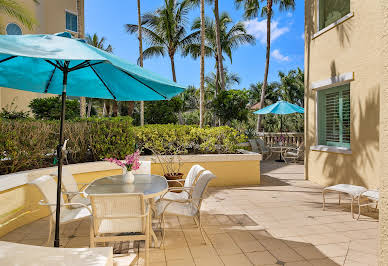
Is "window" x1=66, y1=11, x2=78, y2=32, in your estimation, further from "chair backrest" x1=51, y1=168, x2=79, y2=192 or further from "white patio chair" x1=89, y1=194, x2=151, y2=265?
"white patio chair" x1=89, y1=194, x2=151, y2=265

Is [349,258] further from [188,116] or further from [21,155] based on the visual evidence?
[188,116]

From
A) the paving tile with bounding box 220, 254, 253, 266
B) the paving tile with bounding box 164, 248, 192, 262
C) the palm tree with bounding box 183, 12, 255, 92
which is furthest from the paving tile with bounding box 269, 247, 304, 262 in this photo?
the palm tree with bounding box 183, 12, 255, 92

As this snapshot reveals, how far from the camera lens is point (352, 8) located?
233 inches

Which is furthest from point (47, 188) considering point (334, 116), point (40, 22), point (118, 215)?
point (40, 22)

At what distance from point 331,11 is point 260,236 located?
630 cm

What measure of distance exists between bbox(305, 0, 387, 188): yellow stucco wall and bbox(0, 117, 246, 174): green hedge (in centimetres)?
257

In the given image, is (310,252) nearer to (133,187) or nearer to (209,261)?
(209,261)

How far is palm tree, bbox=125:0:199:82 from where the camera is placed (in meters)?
18.9

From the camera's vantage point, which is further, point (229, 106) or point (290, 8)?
point (290, 8)

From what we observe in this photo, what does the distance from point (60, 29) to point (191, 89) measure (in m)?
16.6

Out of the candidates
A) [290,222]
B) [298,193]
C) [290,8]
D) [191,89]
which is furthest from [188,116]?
[290,222]

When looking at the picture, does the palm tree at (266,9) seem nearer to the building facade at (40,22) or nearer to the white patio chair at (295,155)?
the white patio chair at (295,155)

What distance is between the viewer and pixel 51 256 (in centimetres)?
205

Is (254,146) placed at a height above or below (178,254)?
above
